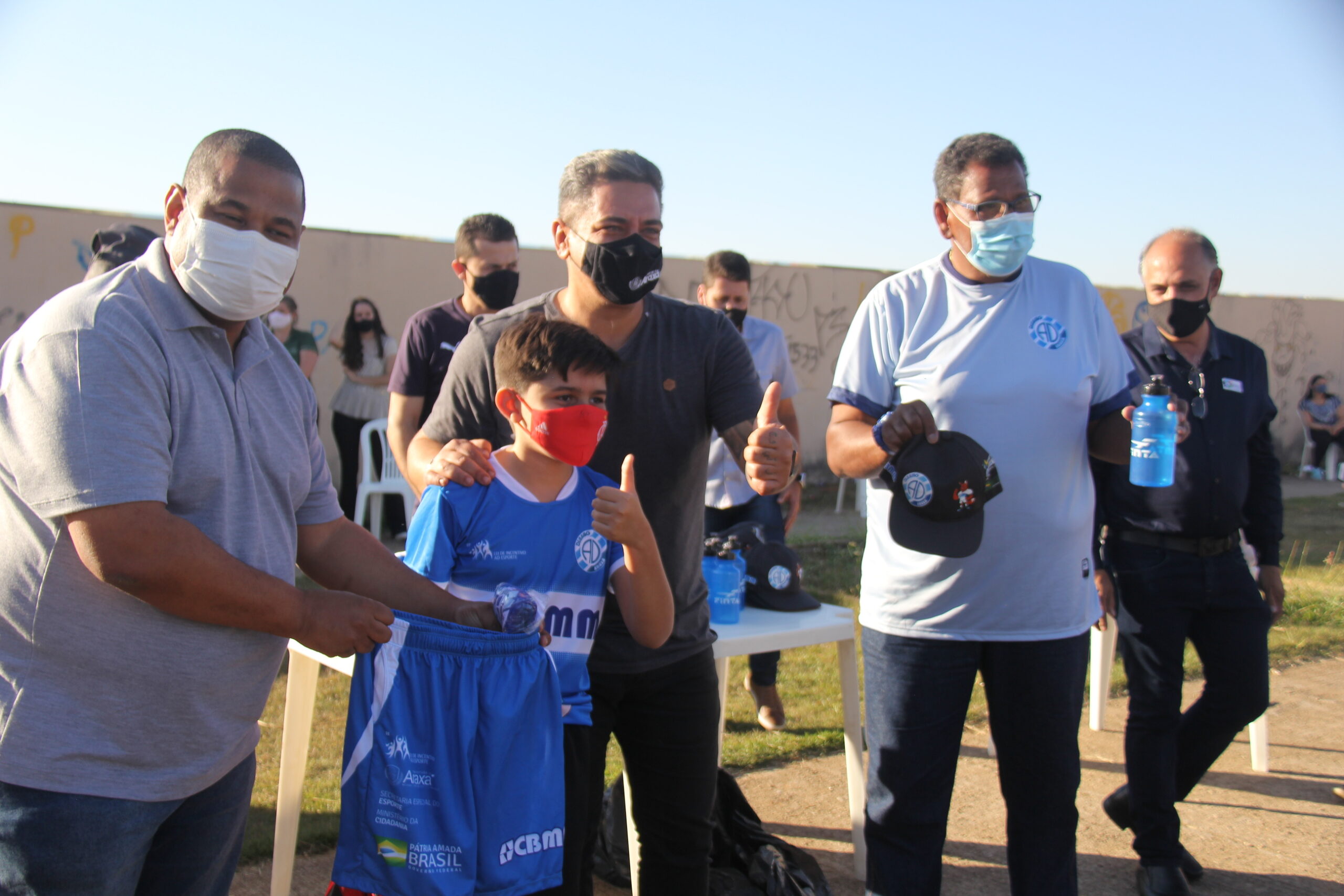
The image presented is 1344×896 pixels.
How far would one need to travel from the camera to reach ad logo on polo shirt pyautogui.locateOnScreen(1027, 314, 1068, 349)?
2.75 metres

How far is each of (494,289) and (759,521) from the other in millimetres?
1836

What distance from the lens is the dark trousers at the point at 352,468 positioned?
9.66m

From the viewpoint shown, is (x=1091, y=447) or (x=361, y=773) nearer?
(x=361, y=773)

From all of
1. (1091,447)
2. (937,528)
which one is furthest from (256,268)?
(1091,447)

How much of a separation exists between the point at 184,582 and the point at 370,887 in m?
0.76

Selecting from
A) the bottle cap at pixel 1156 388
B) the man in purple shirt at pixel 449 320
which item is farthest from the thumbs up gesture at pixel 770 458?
the man in purple shirt at pixel 449 320

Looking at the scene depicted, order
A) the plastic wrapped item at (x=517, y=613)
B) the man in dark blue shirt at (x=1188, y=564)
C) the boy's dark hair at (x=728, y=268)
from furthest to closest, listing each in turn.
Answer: the boy's dark hair at (x=728, y=268) → the man in dark blue shirt at (x=1188, y=564) → the plastic wrapped item at (x=517, y=613)

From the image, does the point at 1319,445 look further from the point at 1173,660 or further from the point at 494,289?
the point at 494,289

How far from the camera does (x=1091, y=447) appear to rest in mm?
2990

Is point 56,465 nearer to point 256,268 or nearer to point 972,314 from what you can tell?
point 256,268

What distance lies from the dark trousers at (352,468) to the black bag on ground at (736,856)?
20.9ft

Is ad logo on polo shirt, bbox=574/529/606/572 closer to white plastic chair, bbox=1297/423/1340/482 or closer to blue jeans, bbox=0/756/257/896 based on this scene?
blue jeans, bbox=0/756/257/896

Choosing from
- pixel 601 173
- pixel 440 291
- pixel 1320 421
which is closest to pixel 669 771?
pixel 601 173

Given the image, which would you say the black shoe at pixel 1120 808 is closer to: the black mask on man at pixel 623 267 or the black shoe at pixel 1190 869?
the black shoe at pixel 1190 869
